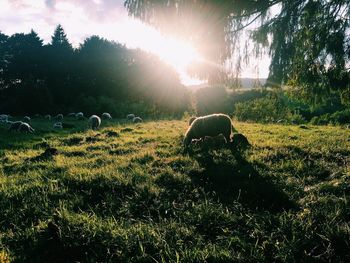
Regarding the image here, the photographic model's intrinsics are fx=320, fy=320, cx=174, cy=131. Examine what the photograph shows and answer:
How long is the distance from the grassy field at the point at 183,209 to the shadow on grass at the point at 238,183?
2cm

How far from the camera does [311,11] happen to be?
6109 mm

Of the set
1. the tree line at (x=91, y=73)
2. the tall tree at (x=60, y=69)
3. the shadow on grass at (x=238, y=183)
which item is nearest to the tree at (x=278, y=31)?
the shadow on grass at (x=238, y=183)

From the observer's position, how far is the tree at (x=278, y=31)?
19.4ft

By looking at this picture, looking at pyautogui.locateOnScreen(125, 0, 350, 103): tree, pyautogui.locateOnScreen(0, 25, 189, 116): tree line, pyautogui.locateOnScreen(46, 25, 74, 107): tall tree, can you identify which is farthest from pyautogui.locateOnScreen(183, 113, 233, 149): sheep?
pyautogui.locateOnScreen(46, 25, 74, 107): tall tree

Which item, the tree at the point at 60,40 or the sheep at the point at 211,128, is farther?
the tree at the point at 60,40

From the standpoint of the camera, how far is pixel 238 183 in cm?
589

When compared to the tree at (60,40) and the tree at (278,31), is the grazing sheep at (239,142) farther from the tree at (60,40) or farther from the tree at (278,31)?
the tree at (60,40)

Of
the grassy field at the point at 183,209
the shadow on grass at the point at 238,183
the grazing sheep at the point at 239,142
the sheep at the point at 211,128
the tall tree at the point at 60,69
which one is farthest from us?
the tall tree at the point at 60,69

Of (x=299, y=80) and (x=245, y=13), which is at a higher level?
(x=245, y=13)

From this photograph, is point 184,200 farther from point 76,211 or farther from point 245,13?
point 245,13

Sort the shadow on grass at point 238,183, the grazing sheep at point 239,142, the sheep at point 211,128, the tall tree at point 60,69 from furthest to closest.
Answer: the tall tree at point 60,69 < the sheep at point 211,128 < the grazing sheep at point 239,142 < the shadow on grass at point 238,183

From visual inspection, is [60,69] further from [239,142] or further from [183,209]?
[183,209]

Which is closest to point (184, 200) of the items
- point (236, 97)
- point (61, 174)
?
point (61, 174)

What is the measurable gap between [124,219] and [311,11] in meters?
5.10
